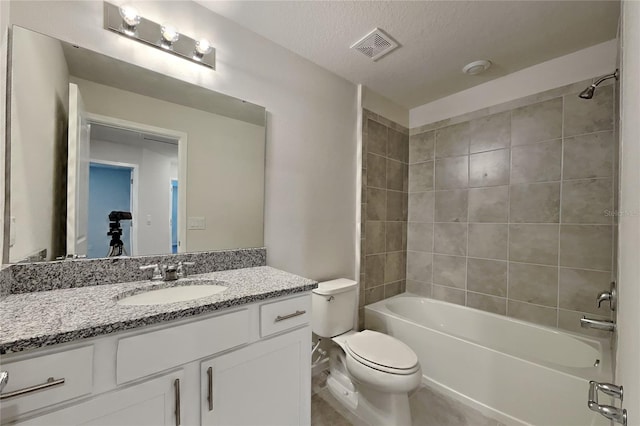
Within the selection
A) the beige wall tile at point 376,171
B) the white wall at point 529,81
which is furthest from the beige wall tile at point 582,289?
the beige wall tile at point 376,171

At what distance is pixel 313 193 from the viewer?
6.29ft

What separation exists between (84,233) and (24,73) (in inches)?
25.7

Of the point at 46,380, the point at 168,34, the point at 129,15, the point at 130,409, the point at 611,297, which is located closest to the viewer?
the point at 46,380

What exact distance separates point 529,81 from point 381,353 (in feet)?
7.54

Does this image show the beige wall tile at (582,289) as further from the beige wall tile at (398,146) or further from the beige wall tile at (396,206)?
the beige wall tile at (398,146)

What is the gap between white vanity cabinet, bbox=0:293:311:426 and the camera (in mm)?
670

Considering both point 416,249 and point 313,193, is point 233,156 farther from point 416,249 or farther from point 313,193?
point 416,249

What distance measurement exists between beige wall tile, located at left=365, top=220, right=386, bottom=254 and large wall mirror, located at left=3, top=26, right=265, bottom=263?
1069mm

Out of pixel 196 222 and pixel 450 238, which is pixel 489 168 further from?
pixel 196 222

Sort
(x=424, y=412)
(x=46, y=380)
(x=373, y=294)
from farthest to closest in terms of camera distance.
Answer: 1. (x=373, y=294)
2. (x=424, y=412)
3. (x=46, y=380)

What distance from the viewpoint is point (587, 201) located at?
175cm

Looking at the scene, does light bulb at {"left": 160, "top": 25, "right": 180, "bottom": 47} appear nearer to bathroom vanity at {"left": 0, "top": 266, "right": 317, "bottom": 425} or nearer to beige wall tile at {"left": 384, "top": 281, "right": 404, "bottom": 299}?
bathroom vanity at {"left": 0, "top": 266, "right": 317, "bottom": 425}

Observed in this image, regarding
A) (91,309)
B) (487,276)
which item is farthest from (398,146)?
(91,309)

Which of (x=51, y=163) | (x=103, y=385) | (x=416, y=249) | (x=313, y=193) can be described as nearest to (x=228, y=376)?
(x=103, y=385)
